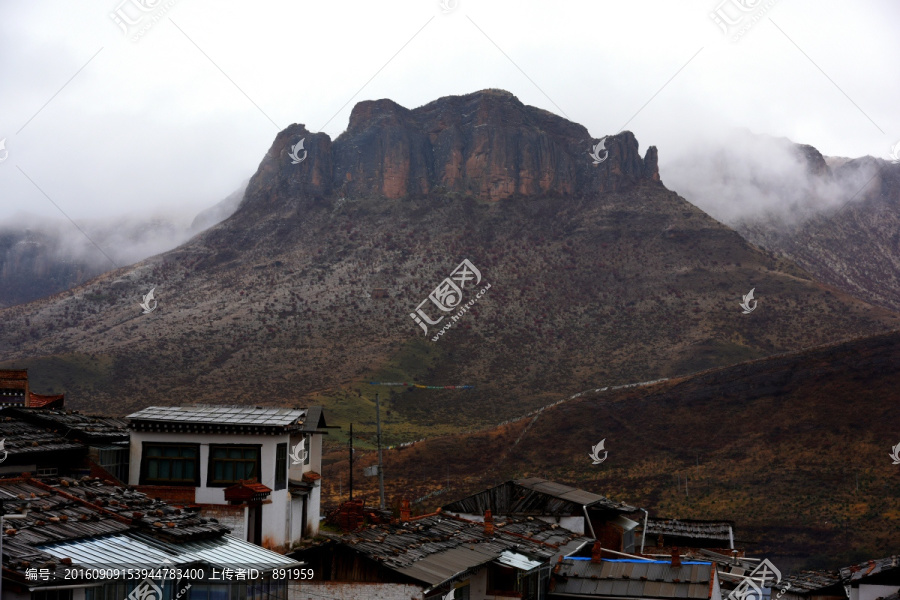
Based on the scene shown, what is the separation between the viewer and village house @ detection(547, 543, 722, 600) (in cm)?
2497

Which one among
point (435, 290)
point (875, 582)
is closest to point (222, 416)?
point (875, 582)

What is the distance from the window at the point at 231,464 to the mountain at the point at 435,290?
224ft

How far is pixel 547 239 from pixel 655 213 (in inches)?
698

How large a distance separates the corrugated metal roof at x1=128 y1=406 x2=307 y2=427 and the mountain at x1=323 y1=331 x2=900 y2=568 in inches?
1189

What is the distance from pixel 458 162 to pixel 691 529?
130 m

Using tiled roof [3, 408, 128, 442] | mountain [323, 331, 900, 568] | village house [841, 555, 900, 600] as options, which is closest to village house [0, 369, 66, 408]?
tiled roof [3, 408, 128, 442]

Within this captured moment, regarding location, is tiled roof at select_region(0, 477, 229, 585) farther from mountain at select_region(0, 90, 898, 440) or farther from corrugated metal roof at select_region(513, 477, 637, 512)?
mountain at select_region(0, 90, 898, 440)

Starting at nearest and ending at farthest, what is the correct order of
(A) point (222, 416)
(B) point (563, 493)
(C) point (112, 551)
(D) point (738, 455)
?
(C) point (112, 551) < (A) point (222, 416) < (B) point (563, 493) < (D) point (738, 455)

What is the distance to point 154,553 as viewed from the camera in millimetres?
17141

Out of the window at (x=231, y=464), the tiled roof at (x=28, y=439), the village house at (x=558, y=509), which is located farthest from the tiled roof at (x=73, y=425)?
the village house at (x=558, y=509)

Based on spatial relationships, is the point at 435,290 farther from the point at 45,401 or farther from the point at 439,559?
the point at 439,559

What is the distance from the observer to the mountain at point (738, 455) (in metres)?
57.3

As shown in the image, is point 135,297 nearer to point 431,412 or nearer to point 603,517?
point 431,412

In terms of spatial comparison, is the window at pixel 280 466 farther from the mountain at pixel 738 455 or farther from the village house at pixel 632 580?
the mountain at pixel 738 455
